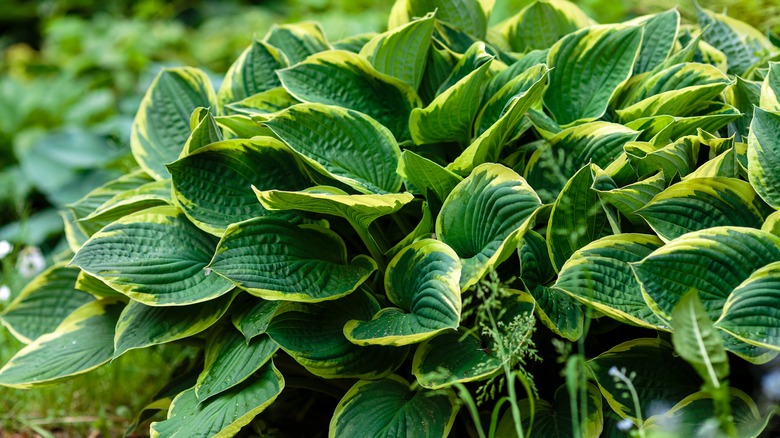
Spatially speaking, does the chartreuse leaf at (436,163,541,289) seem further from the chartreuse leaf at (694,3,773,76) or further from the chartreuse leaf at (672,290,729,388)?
the chartreuse leaf at (694,3,773,76)

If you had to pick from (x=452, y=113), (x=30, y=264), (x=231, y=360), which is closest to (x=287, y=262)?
(x=231, y=360)

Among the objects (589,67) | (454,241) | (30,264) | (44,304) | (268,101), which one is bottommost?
(30,264)

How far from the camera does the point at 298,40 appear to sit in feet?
7.25

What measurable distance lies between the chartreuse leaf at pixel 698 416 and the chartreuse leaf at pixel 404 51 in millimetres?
1032

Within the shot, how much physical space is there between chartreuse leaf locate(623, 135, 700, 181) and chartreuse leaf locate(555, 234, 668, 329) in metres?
0.17

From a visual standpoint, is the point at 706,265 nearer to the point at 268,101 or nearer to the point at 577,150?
the point at 577,150

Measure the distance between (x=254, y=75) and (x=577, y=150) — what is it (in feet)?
3.13

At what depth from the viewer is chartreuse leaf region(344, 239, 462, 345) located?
142 centimetres

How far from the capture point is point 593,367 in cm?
153

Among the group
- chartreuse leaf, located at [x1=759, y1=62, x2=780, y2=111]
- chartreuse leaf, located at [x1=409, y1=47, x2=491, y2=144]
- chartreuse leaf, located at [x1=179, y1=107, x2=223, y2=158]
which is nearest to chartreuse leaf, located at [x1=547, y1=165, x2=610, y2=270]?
chartreuse leaf, located at [x1=409, y1=47, x2=491, y2=144]

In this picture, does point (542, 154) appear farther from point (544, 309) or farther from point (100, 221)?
point (100, 221)

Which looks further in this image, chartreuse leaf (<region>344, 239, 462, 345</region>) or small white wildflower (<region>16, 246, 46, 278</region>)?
small white wildflower (<region>16, 246, 46, 278</region>)

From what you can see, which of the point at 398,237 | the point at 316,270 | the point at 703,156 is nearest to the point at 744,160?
the point at 703,156

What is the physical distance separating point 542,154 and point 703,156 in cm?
38
